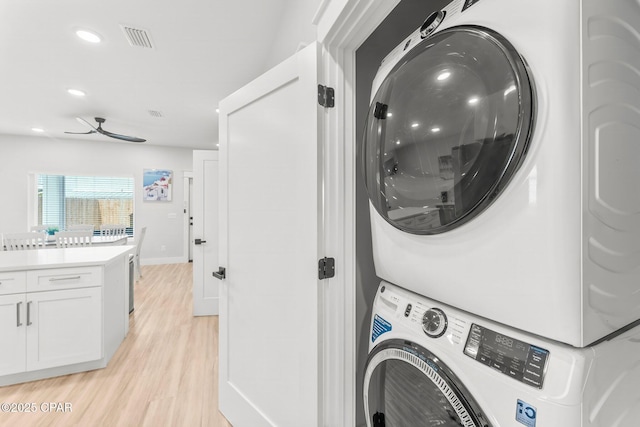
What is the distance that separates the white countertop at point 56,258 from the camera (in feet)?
6.88

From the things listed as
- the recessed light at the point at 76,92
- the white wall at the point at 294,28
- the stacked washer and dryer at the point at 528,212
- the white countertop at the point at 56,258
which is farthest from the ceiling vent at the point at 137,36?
the stacked washer and dryer at the point at 528,212

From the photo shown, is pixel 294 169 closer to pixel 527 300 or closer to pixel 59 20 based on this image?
pixel 527 300

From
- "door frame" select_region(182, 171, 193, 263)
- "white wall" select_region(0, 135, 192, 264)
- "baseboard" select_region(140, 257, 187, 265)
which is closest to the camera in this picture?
"white wall" select_region(0, 135, 192, 264)

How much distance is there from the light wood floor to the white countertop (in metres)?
0.83

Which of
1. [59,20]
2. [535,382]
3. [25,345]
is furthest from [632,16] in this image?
[25,345]

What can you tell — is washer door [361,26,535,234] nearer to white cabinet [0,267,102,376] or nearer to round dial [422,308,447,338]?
round dial [422,308,447,338]

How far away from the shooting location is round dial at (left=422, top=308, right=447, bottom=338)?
0.71 meters

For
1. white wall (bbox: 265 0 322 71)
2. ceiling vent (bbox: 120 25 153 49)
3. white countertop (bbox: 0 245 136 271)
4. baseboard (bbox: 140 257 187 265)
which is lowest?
baseboard (bbox: 140 257 187 265)

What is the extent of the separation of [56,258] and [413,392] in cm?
280

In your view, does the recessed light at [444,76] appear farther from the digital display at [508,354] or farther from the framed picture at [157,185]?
the framed picture at [157,185]

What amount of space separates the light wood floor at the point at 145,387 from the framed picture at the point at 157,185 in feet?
13.1

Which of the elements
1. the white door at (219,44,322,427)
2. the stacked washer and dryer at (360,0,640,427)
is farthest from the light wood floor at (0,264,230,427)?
the stacked washer and dryer at (360,0,640,427)

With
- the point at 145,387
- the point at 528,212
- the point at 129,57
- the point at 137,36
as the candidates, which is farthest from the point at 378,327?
the point at 129,57

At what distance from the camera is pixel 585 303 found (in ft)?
1.58
